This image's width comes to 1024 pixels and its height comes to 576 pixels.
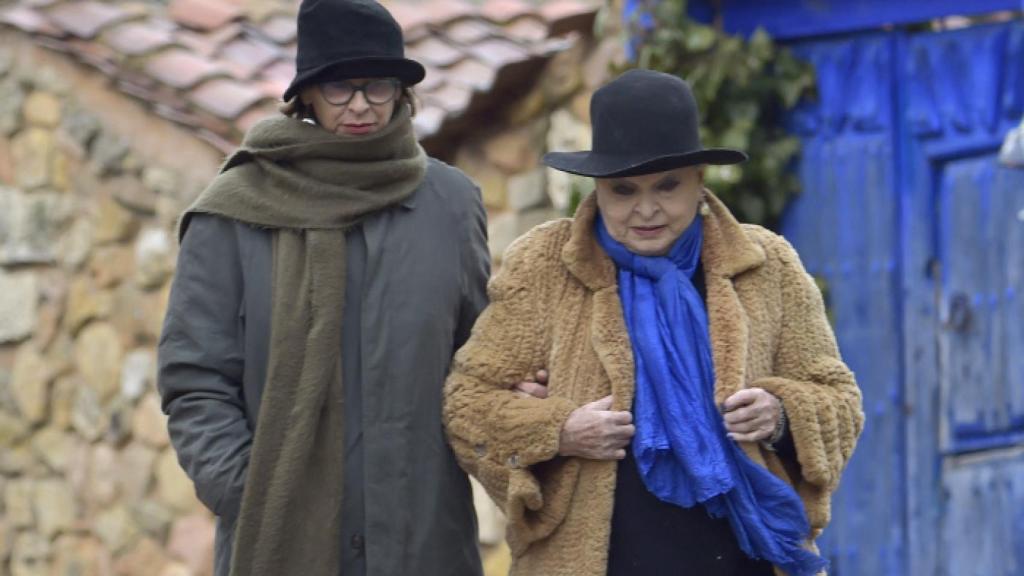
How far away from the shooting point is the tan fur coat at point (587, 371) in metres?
3.39

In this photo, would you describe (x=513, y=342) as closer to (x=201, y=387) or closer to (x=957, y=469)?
(x=201, y=387)

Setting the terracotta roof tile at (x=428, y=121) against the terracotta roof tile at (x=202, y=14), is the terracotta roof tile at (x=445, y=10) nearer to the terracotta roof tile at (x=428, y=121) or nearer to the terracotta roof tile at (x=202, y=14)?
the terracotta roof tile at (x=202, y=14)

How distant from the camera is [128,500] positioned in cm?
620

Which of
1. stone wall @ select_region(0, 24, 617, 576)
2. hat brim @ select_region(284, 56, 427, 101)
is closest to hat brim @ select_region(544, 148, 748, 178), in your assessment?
hat brim @ select_region(284, 56, 427, 101)

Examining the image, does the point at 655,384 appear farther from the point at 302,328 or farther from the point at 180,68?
the point at 180,68

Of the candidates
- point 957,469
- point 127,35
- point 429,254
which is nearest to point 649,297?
point 429,254

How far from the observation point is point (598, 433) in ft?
11.1

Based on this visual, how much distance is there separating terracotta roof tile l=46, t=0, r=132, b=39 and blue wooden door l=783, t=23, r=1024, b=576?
2336 millimetres

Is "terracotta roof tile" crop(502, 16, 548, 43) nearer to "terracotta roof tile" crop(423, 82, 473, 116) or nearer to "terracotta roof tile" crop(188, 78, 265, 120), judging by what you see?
"terracotta roof tile" crop(423, 82, 473, 116)

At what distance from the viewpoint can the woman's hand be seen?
133 inches

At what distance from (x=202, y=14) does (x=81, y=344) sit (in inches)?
49.1

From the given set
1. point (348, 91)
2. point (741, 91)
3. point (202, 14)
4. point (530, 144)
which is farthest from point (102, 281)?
point (348, 91)

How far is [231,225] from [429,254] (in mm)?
401

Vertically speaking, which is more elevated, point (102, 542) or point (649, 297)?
point (649, 297)
